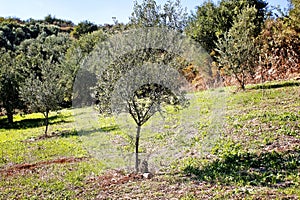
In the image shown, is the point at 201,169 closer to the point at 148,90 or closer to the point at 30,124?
the point at 148,90

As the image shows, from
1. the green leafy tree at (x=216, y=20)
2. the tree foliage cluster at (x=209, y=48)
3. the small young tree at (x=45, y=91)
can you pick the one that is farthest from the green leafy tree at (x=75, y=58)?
the green leafy tree at (x=216, y=20)

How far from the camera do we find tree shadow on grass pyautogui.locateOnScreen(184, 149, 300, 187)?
6340 mm

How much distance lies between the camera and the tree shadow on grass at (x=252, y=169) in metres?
6.34

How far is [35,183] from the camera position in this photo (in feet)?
27.2

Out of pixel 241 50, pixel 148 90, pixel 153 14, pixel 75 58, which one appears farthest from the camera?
pixel 75 58

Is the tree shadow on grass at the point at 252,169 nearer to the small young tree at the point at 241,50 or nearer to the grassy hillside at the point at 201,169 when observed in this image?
the grassy hillside at the point at 201,169

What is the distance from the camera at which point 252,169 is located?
7.02m

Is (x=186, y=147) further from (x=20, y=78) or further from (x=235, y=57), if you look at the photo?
(x=20, y=78)

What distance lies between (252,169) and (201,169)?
4.01ft

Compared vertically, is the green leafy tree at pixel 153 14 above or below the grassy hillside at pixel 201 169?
above

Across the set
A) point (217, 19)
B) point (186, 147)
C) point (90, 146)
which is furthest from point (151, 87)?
point (217, 19)

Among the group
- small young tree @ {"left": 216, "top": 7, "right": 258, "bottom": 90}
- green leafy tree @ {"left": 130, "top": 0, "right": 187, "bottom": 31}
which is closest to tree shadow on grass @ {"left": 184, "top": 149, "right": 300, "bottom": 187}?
green leafy tree @ {"left": 130, "top": 0, "right": 187, "bottom": 31}

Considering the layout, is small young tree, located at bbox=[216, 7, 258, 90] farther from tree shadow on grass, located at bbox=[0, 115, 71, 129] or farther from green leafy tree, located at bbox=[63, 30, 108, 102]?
tree shadow on grass, located at bbox=[0, 115, 71, 129]

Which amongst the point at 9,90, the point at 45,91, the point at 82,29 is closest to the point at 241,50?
the point at 45,91
